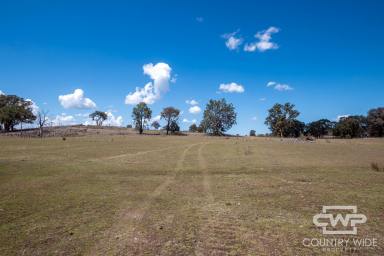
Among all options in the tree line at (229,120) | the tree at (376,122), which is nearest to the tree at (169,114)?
the tree line at (229,120)

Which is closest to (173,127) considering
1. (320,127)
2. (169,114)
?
(169,114)

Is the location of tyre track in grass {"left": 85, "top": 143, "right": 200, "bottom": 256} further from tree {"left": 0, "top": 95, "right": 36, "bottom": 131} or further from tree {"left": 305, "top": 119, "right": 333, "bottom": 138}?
tree {"left": 305, "top": 119, "right": 333, "bottom": 138}

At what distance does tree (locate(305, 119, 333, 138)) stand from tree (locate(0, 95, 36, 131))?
12598 cm

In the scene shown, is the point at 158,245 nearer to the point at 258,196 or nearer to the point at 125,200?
the point at 125,200

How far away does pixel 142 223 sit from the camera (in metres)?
8.49

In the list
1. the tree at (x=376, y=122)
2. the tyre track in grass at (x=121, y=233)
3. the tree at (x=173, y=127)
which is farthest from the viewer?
the tree at (x=173, y=127)

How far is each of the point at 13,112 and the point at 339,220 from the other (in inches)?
4894

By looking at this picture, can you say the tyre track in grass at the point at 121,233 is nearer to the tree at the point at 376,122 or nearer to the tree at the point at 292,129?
the tree at the point at 292,129

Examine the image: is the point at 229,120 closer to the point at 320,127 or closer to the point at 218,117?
the point at 218,117

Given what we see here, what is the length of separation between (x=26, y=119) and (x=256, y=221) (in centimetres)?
13200

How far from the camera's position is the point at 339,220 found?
8773 millimetres

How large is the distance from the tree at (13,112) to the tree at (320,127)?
125984 mm

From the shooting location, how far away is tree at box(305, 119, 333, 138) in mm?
141700

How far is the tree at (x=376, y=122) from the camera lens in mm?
101312
